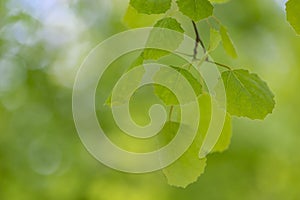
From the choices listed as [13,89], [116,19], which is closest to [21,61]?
[13,89]

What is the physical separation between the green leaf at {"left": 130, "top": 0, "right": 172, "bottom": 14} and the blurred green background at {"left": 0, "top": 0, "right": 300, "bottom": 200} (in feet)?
6.92

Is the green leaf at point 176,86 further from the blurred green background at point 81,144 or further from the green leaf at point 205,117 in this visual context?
the blurred green background at point 81,144

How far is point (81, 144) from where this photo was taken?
288 cm

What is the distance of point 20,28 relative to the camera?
234 centimetres

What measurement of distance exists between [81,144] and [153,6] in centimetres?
241

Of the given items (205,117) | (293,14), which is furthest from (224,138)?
(293,14)

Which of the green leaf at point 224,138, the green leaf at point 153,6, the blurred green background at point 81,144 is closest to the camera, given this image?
the green leaf at point 153,6

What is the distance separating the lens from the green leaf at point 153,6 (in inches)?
20.4

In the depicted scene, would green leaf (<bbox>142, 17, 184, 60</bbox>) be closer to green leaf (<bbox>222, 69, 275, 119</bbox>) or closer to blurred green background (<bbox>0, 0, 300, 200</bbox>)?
green leaf (<bbox>222, 69, 275, 119</bbox>)

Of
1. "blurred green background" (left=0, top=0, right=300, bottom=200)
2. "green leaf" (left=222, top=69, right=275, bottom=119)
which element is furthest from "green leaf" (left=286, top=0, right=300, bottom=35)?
"blurred green background" (left=0, top=0, right=300, bottom=200)

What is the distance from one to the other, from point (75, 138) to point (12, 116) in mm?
337

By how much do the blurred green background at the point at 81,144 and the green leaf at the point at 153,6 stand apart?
6.92 ft

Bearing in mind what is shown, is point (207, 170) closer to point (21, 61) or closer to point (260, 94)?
point (21, 61)

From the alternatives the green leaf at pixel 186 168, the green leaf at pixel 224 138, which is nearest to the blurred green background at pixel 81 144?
the green leaf at pixel 224 138
